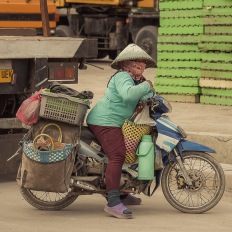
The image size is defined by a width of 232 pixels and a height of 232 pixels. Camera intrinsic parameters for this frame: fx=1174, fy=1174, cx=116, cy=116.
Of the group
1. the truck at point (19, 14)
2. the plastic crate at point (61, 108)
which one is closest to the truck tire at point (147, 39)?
the truck at point (19, 14)

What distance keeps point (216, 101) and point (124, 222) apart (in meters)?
9.07

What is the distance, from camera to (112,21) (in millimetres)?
31844

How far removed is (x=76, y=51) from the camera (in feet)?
35.3

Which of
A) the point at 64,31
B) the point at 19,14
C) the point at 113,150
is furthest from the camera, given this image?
the point at 64,31

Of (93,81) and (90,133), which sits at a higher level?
(90,133)

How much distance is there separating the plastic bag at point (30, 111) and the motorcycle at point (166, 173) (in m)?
0.43

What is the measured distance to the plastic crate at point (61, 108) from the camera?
356 inches

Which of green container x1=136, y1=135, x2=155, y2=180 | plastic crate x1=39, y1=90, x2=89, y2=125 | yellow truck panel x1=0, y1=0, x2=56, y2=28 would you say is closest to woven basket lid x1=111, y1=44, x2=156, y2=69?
plastic crate x1=39, y1=90, x2=89, y2=125

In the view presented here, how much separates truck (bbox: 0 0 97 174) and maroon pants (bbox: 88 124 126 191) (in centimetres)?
163

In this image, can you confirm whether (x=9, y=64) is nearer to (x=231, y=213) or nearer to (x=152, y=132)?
(x=152, y=132)

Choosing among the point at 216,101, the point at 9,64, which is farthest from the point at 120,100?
the point at 216,101

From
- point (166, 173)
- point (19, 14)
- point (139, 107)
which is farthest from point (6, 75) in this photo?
point (19, 14)

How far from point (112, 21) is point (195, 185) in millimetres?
22765

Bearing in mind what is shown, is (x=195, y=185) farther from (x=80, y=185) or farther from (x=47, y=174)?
(x=47, y=174)
